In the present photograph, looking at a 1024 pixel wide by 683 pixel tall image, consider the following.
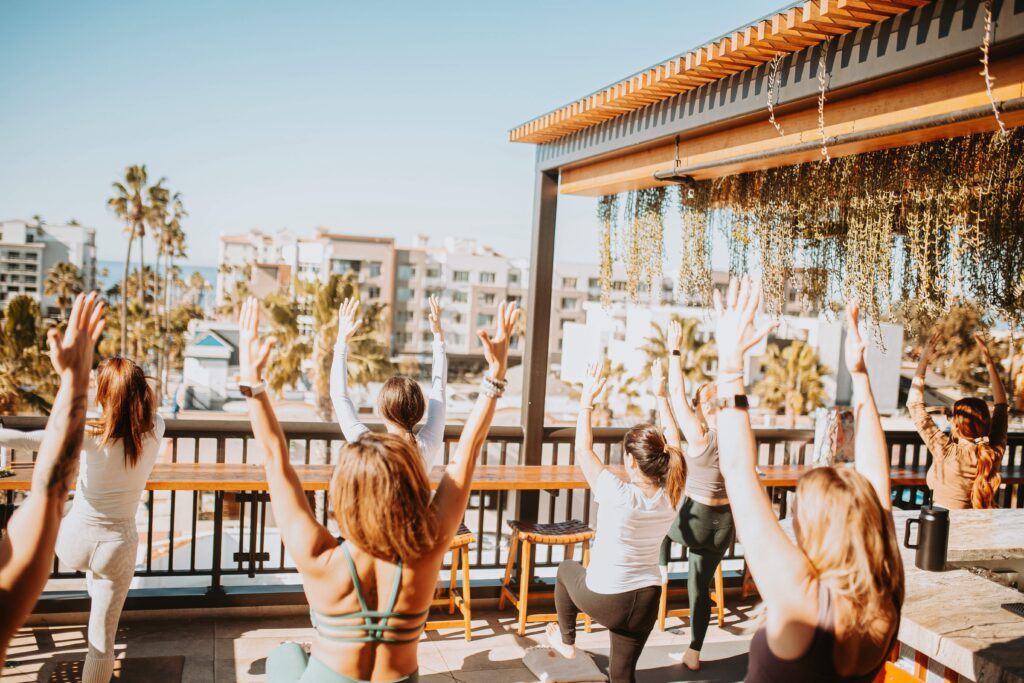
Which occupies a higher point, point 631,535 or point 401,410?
point 401,410

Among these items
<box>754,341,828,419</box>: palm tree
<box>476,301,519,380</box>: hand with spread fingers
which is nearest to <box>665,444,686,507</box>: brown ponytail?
<box>476,301,519,380</box>: hand with spread fingers

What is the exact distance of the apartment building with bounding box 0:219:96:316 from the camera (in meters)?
95.2

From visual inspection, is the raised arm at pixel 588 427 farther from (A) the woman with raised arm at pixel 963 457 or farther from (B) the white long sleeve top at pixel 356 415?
(A) the woman with raised arm at pixel 963 457

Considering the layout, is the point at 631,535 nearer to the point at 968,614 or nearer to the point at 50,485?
the point at 968,614

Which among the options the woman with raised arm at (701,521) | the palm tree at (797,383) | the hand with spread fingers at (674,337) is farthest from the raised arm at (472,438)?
the palm tree at (797,383)

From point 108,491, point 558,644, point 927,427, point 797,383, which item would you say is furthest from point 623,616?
point 797,383

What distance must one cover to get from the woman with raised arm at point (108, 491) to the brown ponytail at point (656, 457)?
193 cm

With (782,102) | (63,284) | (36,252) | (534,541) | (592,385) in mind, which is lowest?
(534,541)

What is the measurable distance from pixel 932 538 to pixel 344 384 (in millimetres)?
2358

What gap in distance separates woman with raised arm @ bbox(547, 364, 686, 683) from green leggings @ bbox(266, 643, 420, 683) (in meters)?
1.31

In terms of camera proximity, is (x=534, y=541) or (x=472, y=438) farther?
(x=534, y=541)

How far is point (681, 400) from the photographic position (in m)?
3.74

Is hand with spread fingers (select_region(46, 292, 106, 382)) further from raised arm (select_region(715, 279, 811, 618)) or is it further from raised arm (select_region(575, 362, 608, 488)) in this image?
raised arm (select_region(575, 362, 608, 488))

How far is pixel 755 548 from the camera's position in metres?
1.59
